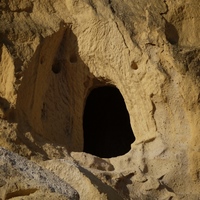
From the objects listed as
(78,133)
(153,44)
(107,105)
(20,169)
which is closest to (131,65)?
(153,44)

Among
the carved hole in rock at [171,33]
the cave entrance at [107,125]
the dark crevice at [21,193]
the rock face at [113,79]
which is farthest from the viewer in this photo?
the cave entrance at [107,125]

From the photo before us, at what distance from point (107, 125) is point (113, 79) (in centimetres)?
148

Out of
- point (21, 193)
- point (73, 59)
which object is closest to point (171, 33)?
point (73, 59)

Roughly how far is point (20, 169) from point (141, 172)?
3.13 metres

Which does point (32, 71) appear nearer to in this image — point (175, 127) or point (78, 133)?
point (78, 133)

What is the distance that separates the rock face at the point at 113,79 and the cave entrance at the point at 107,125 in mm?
1131

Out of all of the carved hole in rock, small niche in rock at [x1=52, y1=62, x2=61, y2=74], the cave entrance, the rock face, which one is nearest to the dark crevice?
the rock face

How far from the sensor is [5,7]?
7.57 meters

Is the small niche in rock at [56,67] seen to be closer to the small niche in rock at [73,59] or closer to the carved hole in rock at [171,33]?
the small niche in rock at [73,59]

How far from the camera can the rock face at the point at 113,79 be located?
724 centimetres

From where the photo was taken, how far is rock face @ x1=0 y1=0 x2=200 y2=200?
724 centimetres

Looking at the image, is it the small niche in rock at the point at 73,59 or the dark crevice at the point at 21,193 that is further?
the small niche in rock at the point at 73,59

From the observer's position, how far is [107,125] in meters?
9.32

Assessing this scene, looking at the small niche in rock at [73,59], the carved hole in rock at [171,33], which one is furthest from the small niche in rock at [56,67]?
the carved hole in rock at [171,33]
